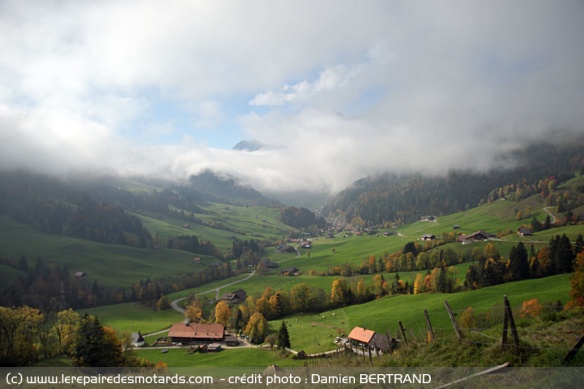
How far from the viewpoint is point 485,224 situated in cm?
19825

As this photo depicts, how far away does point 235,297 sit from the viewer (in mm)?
122500

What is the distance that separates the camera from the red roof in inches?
2566

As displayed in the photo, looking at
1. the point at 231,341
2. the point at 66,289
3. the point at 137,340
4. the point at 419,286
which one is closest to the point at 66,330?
the point at 137,340

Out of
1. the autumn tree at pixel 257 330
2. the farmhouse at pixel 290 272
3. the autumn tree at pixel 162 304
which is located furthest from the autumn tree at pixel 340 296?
the autumn tree at pixel 162 304

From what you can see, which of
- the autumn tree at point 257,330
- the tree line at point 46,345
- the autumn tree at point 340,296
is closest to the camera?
the tree line at point 46,345

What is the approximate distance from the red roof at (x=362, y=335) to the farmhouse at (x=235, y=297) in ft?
195

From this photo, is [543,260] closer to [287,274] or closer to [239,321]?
[239,321]

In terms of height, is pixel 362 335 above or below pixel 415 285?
below

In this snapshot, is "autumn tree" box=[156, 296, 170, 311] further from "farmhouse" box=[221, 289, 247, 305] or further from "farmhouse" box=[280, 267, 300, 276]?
"farmhouse" box=[280, 267, 300, 276]

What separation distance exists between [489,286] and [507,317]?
8001 cm

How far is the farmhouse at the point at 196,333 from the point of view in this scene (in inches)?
3275

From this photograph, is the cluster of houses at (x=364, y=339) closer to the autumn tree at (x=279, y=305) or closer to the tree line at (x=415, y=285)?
the tree line at (x=415, y=285)

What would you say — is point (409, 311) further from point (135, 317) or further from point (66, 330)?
point (135, 317)

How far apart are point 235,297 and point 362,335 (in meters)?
66.0
